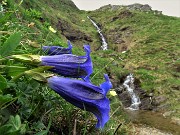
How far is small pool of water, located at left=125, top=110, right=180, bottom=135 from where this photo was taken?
A: 13.3 meters

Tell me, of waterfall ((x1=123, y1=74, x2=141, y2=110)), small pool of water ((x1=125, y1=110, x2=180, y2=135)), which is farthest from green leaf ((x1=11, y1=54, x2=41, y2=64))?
waterfall ((x1=123, y1=74, x2=141, y2=110))

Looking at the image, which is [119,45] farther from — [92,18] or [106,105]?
[106,105]

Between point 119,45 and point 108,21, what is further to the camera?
point 108,21

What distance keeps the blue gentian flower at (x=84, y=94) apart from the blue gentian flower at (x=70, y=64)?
0.25ft

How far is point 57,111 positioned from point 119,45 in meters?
31.6

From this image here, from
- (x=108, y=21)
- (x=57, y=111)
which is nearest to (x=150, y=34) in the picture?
(x=108, y=21)

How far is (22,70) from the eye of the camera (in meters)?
1.51

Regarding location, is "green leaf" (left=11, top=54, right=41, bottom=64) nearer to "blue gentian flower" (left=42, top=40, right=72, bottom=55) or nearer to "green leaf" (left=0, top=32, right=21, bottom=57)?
"green leaf" (left=0, top=32, right=21, bottom=57)

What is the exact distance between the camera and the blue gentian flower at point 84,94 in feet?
4.78

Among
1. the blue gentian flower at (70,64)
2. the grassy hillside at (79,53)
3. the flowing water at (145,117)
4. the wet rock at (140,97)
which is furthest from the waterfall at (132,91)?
the blue gentian flower at (70,64)

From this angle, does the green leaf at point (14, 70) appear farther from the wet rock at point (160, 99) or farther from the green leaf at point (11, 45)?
the wet rock at point (160, 99)

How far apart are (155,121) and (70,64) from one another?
13.6m

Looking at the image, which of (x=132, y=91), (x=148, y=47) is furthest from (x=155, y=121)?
(x=148, y=47)

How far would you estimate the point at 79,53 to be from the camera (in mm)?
10500
